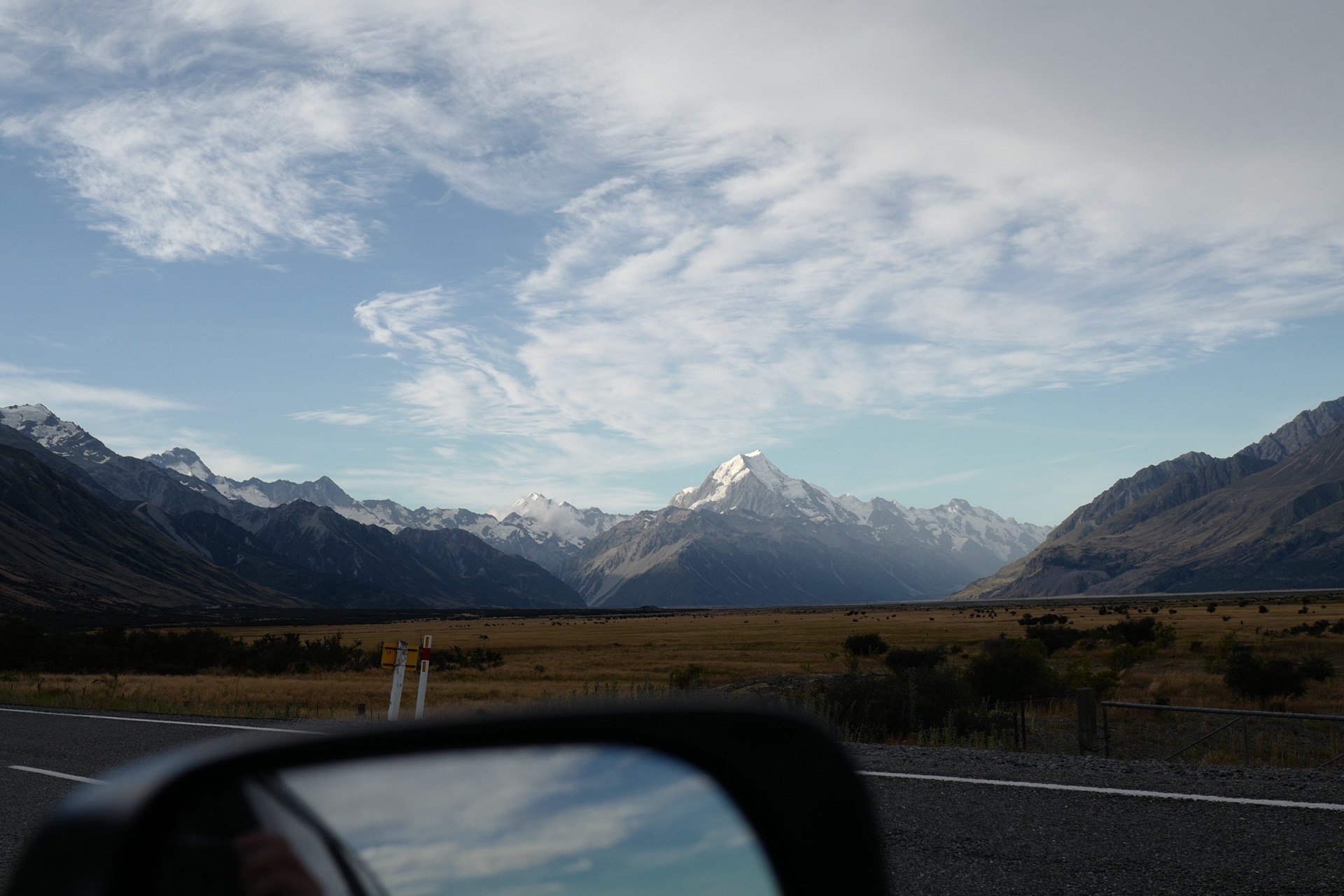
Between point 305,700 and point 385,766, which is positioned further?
point 305,700

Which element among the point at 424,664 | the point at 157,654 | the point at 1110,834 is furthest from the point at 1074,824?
the point at 157,654

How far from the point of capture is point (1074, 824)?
7977mm

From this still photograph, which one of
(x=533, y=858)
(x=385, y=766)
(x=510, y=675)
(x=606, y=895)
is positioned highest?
(x=385, y=766)

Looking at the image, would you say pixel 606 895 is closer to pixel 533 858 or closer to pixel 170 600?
pixel 533 858

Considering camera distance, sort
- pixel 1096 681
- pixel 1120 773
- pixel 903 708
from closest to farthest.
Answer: pixel 1120 773, pixel 903 708, pixel 1096 681

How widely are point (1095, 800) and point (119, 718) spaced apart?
16079mm

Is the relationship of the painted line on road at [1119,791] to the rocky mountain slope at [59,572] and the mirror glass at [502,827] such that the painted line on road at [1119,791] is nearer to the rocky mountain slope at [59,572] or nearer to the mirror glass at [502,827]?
the mirror glass at [502,827]

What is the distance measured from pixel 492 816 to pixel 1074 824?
24.8ft

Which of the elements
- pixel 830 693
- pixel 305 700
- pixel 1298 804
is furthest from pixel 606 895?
pixel 305 700

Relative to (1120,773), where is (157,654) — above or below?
below

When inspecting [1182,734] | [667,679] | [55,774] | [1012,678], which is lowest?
[667,679]

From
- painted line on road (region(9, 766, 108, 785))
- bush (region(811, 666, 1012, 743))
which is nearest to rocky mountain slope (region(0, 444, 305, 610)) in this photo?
painted line on road (region(9, 766, 108, 785))

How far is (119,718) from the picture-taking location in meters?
17.1

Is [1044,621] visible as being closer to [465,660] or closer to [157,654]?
[465,660]
